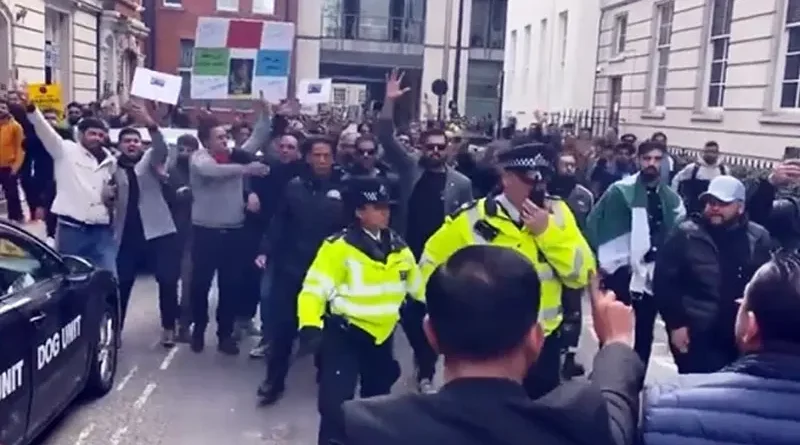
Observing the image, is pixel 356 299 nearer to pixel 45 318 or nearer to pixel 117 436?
pixel 45 318

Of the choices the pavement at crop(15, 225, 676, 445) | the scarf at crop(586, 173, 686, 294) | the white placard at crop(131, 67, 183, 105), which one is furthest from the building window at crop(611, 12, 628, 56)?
the scarf at crop(586, 173, 686, 294)

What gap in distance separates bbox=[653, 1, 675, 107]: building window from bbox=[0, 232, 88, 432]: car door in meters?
17.0

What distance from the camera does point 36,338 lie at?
5.48 metres

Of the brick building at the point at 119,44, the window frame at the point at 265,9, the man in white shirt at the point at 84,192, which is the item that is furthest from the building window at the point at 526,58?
the man in white shirt at the point at 84,192

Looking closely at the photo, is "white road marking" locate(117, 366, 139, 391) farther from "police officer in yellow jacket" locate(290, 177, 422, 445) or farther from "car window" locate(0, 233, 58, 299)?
"police officer in yellow jacket" locate(290, 177, 422, 445)

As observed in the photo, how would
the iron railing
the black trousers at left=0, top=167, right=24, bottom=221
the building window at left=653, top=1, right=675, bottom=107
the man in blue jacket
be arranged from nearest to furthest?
the man in blue jacket < the black trousers at left=0, top=167, right=24, bottom=221 < the building window at left=653, top=1, right=675, bottom=107 < the iron railing

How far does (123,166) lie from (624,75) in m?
17.4

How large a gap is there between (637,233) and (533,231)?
231 cm

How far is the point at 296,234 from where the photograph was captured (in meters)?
7.45

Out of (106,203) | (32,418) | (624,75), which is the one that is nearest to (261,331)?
(106,203)

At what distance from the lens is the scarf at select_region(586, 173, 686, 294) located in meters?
6.74

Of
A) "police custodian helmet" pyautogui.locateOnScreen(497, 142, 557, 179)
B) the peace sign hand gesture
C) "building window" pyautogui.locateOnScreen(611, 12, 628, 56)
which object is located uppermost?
"building window" pyautogui.locateOnScreen(611, 12, 628, 56)

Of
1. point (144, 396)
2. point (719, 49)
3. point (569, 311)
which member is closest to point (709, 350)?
point (569, 311)

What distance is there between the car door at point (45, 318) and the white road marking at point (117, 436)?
370 millimetres
